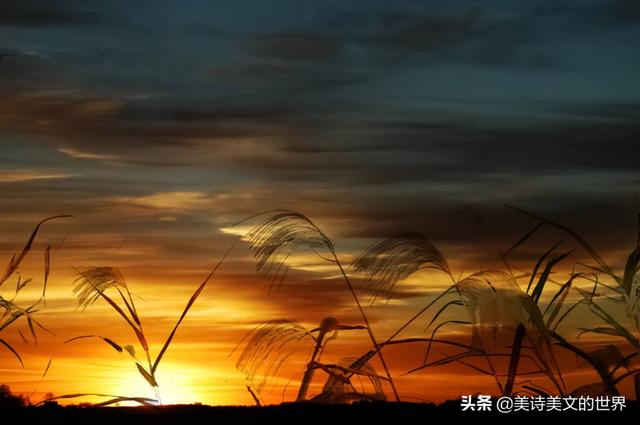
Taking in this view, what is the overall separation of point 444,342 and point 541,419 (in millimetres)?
648

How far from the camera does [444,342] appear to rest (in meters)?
3.17

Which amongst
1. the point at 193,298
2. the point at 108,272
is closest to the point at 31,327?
the point at 108,272

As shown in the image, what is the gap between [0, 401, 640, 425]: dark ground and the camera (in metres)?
2.57

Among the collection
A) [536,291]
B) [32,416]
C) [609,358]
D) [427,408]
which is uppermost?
[536,291]

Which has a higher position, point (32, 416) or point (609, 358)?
point (609, 358)

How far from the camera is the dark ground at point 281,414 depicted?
257cm

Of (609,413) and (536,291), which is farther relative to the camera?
(536,291)

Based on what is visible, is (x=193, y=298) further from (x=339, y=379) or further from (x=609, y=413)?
(x=609, y=413)

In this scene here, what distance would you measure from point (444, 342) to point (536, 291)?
0.35 meters

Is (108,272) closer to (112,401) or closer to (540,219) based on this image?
(112,401)

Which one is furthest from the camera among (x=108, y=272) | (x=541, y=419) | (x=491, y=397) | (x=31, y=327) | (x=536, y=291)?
(x=31, y=327)

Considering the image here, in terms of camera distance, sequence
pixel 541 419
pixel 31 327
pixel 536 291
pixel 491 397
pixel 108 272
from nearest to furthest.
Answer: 1. pixel 541 419
2. pixel 491 397
3. pixel 536 291
4. pixel 108 272
5. pixel 31 327

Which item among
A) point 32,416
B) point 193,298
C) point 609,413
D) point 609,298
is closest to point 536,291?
point 609,298

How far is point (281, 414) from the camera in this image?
262 centimetres
